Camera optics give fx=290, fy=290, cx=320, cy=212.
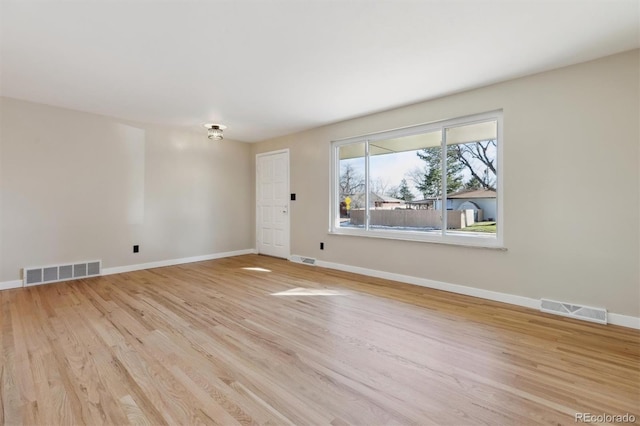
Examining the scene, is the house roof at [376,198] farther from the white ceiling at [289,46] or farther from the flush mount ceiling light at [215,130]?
the flush mount ceiling light at [215,130]

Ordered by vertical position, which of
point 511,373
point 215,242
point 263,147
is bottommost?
point 511,373

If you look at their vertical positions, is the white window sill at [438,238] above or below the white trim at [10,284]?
above

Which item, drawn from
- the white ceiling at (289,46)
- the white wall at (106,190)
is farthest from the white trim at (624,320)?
the white wall at (106,190)

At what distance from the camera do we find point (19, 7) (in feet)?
6.39

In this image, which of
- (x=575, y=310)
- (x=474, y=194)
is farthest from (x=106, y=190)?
(x=575, y=310)

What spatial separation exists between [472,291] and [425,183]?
1.45 m

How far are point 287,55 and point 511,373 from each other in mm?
2929

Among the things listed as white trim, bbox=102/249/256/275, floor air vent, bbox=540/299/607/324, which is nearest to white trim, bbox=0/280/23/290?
white trim, bbox=102/249/256/275

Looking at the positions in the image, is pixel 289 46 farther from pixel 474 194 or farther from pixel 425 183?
pixel 474 194

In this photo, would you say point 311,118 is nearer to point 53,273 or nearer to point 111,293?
point 111,293

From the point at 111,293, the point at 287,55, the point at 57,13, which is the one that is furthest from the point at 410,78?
the point at 111,293

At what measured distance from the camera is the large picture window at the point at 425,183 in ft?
11.0

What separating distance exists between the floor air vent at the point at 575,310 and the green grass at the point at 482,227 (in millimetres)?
847

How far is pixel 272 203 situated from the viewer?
5918 mm
